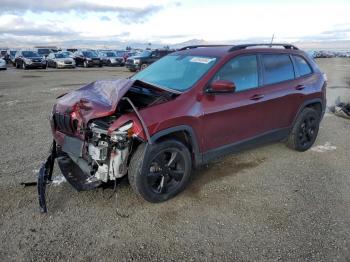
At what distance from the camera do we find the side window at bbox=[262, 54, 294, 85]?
15.8ft

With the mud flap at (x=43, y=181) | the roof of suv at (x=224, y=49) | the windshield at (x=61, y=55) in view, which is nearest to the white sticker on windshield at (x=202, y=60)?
the roof of suv at (x=224, y=49)

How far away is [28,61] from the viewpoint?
88.1 feet

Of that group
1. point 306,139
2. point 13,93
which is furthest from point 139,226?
point 13,93

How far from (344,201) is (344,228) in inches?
25.5

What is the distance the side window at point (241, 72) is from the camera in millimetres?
4289

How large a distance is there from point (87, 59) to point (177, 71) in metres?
28.3

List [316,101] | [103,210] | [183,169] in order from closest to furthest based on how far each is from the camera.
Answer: [103,210] → [183,169] → [316,101]

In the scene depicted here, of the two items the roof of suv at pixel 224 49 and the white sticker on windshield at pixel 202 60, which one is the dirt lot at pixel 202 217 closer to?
the white sticker on windshield at pixel 202 60

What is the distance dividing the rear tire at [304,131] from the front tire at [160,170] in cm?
230

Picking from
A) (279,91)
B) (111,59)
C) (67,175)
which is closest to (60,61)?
(111,59)

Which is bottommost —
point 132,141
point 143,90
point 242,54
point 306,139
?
point 306,139

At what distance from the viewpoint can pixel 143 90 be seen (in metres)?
4.20

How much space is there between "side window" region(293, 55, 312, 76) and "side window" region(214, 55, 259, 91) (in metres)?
1.14

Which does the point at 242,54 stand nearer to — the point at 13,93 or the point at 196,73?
the point at 196,73
